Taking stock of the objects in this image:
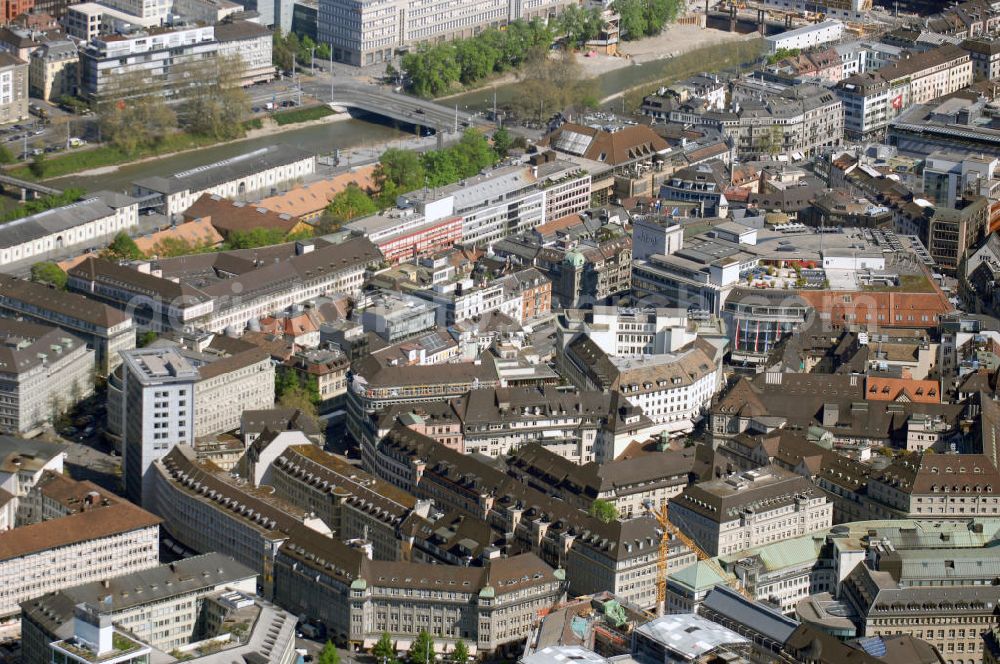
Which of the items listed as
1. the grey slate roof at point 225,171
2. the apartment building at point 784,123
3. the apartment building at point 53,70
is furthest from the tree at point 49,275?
the apartment building at point 784,123

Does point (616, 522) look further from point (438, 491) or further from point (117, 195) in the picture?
point (117, 195)

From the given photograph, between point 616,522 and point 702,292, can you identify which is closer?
point 616,522

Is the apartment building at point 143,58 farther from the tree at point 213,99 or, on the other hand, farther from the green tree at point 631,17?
the green tree at point 631,17

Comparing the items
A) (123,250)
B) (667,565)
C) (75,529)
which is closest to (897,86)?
(123,250)

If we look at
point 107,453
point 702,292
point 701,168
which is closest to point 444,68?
point 701,168

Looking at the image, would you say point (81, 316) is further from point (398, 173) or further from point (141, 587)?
point (398, 173)

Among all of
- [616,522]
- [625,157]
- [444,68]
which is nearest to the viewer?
[616,522]

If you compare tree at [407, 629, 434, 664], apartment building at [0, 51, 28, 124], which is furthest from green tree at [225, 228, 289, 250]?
tree at [407, 629, 434, 664]

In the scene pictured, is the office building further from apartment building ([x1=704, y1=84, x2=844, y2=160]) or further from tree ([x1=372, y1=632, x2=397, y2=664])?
tree ([x1=372, y1=632, x2=397, y2=664])
